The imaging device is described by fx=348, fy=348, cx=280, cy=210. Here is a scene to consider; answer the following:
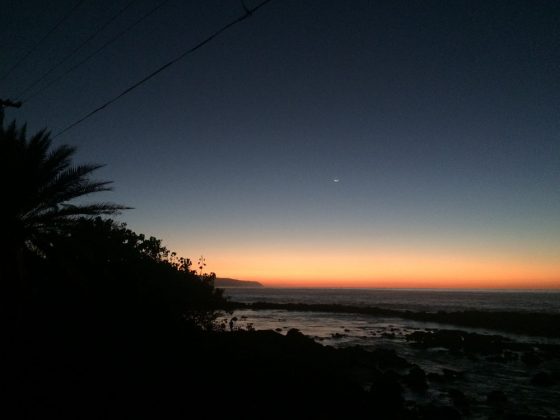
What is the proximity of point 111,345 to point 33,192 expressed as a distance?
6819 millimetres

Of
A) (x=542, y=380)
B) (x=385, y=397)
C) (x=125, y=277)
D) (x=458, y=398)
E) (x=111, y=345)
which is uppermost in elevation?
(x=125, y=277)

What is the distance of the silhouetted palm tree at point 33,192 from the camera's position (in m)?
9.95

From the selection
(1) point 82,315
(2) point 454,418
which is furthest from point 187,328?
(2) point 454,418

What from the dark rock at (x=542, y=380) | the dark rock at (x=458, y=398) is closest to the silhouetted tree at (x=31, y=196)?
the dark rock at (x=458, y=398)

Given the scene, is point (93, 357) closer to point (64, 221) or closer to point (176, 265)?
point (64, 221)

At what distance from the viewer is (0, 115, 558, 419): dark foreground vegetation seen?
988 centimetres

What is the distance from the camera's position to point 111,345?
1373 cm

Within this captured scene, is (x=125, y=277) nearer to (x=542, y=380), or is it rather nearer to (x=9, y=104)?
(x=9, y=104)

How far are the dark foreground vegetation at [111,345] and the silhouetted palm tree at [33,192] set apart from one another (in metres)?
0.03

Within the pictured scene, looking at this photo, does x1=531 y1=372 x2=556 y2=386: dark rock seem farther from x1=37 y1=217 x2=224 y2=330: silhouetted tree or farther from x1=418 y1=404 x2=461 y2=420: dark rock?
x1=37 y1=217 x2=224 y2=330: silhouetted tree

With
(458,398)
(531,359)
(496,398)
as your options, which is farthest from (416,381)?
(531,359)

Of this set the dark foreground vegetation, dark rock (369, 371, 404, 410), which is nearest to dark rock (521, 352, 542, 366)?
the dark foreground vegetation

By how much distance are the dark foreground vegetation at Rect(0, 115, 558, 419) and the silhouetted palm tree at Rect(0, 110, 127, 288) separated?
0.10ft

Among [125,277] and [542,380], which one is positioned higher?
[125,277]
